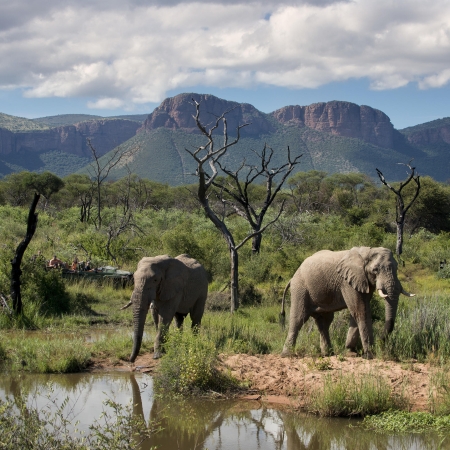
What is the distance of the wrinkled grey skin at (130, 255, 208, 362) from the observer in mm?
11758

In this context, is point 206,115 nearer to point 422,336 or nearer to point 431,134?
point 431,134

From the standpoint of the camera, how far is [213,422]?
9445 mm

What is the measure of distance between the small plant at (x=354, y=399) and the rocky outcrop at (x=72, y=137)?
157165 mm

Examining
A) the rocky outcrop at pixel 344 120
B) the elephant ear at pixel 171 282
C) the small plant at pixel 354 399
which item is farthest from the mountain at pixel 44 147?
the small plant at pixel 354 399

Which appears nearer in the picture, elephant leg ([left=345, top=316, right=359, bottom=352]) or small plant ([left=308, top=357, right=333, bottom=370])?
small plant ([left=308, top=357, right=333, bottom=370])

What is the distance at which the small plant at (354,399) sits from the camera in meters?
9.35

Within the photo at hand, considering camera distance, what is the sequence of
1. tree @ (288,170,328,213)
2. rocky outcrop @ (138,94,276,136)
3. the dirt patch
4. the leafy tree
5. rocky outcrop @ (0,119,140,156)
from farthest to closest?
rocky outcrop @ (0,119,140,156), rocky outcrop @ (138,94,276,136), tree @ (288,170,328,213), the leafy tree, the dirt patch

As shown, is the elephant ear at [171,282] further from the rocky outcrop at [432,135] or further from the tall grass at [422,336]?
the rocky outcrop at [432,135]

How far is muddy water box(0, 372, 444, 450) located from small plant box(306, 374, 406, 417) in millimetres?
168

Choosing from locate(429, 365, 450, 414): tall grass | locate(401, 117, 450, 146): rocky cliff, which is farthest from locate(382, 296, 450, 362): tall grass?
locate(401, 117, 450, 146): rocky cliff

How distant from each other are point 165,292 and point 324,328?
9.30 ft

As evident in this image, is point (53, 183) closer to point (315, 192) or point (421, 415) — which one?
point (315, 192)

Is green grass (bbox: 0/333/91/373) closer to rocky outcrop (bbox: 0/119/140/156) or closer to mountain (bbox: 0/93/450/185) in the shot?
mountain (bbox: 0/93/450/185)

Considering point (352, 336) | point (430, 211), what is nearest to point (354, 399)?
point (352, 336)
